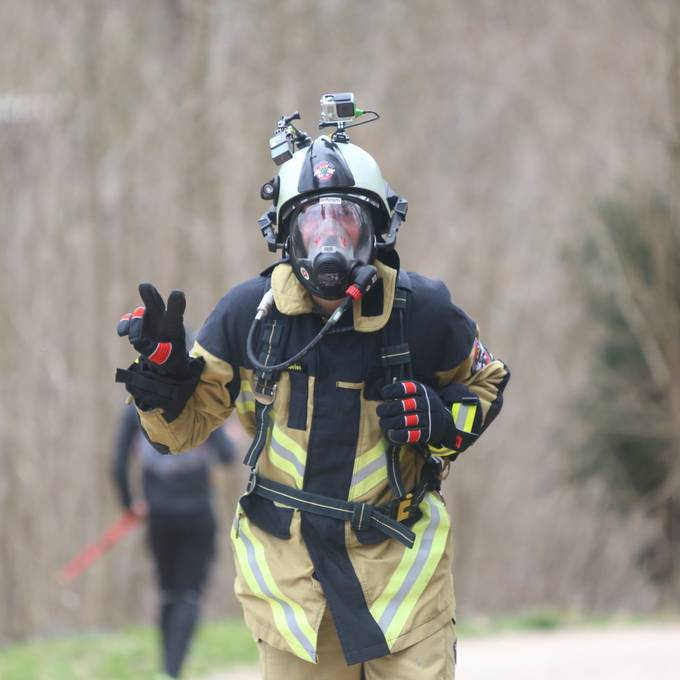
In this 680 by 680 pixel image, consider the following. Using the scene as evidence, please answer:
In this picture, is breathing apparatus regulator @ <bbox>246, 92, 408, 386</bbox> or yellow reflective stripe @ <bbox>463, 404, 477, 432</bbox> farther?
yellow reflective stripe @ <bbox>463, 404, 477, 432</bbox>

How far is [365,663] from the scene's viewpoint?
10.8 ft

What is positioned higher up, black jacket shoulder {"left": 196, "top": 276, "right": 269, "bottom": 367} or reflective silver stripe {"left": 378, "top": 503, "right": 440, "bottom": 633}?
black jacket shoulder {"left": 196, "top": 276, "right": 269, "bottom": 367}

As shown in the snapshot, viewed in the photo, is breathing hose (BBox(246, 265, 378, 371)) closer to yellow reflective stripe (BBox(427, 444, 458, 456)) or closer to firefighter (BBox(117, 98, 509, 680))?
firefighter (BBox(117, 98, 509, 680))

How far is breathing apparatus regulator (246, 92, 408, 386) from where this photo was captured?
3141 millimetres

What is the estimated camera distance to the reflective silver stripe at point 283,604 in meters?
3.14

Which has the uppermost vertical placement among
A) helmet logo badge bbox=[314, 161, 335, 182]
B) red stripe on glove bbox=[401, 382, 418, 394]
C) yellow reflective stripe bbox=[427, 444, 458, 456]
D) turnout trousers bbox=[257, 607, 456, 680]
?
helmet logo badge bbox=[314, 161, 335, 182]

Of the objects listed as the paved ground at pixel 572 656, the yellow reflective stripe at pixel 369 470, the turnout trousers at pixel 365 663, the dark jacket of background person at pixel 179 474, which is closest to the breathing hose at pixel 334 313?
the yellow reflective stripe at pixel 369 470

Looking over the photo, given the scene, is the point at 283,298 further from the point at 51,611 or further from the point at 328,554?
the point at 51,611

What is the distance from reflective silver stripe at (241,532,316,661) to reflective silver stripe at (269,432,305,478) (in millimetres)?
281

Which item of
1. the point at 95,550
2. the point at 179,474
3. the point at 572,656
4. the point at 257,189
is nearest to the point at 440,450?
the point at 179,474

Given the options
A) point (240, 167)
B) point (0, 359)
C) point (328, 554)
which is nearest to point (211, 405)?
point (328, 554)

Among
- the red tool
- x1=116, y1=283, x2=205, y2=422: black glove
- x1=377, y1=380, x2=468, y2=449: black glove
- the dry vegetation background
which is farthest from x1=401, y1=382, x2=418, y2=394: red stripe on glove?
the dry vegetation background

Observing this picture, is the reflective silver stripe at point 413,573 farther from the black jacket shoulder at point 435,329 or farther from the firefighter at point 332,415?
the black jacket shoulder at point 435,329

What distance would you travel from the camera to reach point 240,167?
12102 mm
